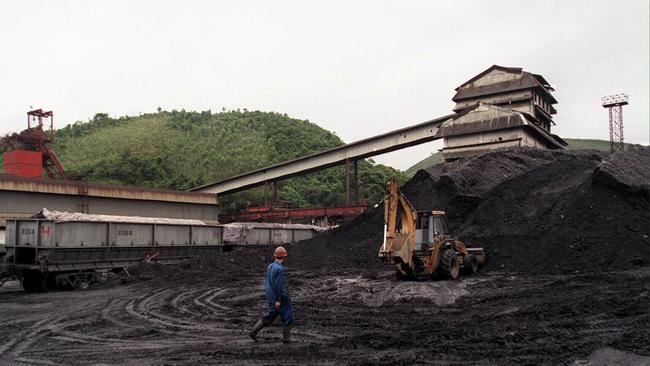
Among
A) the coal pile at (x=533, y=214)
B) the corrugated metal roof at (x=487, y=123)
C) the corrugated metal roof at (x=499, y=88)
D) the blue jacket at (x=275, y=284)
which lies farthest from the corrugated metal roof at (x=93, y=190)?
the blue jacket at (x=275, y=284)

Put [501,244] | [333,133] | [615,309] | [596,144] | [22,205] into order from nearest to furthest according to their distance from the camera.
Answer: [615,309], [501,244], [22,205], [333,133], [596,144]

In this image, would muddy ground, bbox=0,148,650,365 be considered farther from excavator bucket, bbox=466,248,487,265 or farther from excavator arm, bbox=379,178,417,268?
excavator arm, bbox=379,178,417,268

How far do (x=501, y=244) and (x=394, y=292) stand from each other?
729cm

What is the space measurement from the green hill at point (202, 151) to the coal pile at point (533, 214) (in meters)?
29.4

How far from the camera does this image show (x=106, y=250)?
19.0 metres

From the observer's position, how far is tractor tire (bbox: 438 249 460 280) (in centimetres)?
1477

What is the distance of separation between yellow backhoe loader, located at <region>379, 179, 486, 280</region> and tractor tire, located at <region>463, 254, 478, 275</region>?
4.19 feet

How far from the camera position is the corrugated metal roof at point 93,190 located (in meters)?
27.7

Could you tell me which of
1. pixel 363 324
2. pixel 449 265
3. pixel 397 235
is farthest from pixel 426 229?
pixel 363 324

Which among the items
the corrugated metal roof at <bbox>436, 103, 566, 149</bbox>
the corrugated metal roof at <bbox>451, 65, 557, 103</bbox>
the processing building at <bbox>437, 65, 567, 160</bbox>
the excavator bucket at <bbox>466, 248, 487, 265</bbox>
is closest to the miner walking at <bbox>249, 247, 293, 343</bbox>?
the excavator bucket at <bbox>466, 248, 487, 265</bbox>

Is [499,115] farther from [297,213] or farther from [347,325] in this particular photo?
[347,325]

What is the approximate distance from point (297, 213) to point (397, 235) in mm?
23241

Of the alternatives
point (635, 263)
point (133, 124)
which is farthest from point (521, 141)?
point (133, 124)

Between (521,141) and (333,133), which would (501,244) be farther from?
(333,133)
